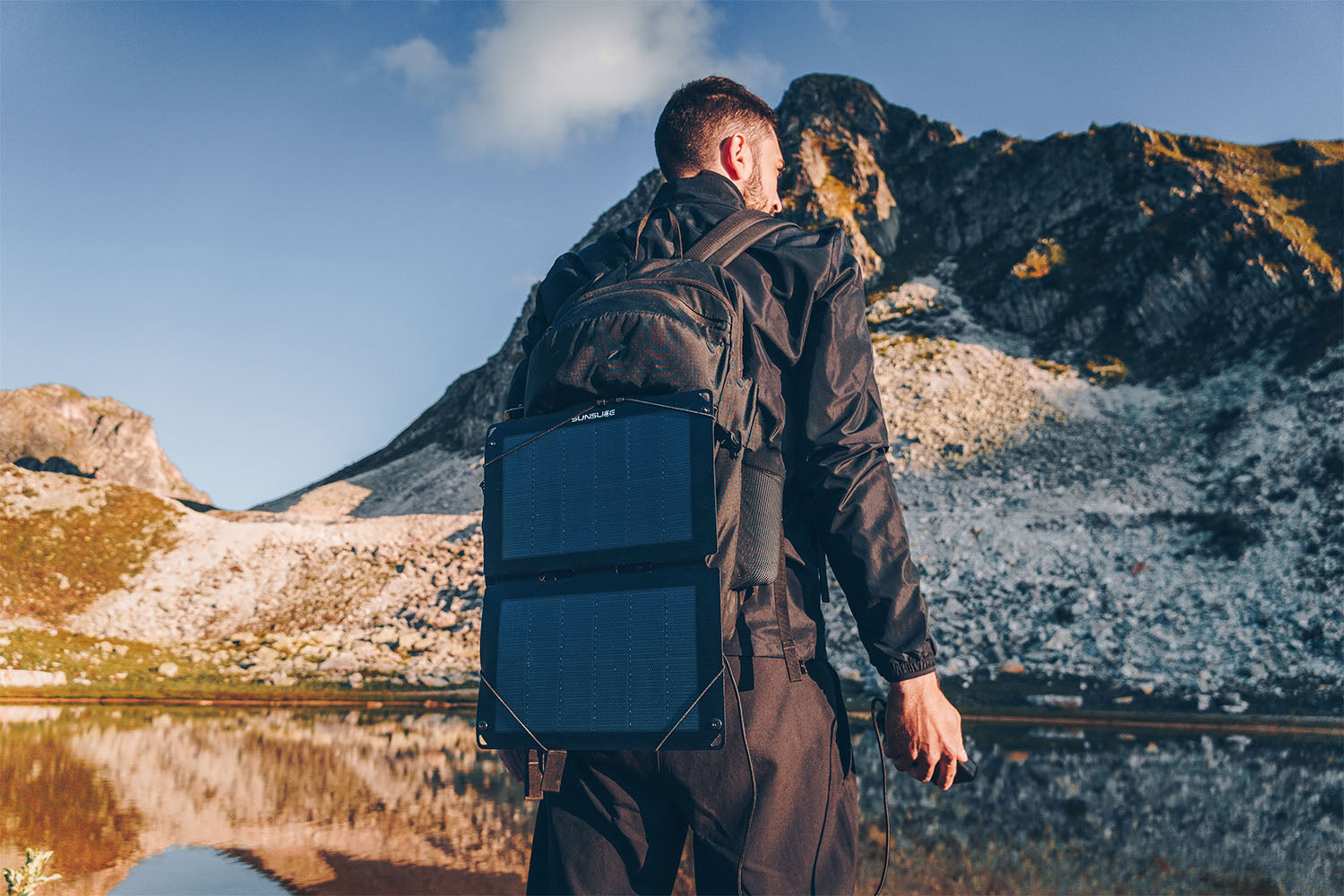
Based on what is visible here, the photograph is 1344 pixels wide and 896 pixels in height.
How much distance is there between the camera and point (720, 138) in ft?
9.20

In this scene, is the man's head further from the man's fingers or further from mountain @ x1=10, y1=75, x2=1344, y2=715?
mountain @ x1=10, y1=75, x2=1344, y2=715

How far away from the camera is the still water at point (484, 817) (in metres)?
5.99

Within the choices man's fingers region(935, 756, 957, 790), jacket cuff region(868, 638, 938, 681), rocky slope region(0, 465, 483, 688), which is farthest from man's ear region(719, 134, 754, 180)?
rocky slope region(0, 465, 483, 688)

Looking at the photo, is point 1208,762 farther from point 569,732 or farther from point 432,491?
point 432,491

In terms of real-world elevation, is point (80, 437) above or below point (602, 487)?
above

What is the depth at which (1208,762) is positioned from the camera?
34.9 feet

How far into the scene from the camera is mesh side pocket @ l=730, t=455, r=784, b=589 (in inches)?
82.4

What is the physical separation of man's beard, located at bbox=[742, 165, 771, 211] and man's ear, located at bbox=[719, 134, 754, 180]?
3 centimetres

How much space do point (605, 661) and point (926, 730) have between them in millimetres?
843

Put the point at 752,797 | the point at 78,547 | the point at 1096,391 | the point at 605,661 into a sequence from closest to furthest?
1. the point at 752,797
2. the point at 605,661
3. the point at 78,547
4. the point at 1096,391

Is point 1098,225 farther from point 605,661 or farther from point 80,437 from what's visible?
point 80,437

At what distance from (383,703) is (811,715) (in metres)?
18.1

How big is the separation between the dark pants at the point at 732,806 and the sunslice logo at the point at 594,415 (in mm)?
697

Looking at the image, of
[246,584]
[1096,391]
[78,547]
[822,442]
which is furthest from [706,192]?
[1096,391]
